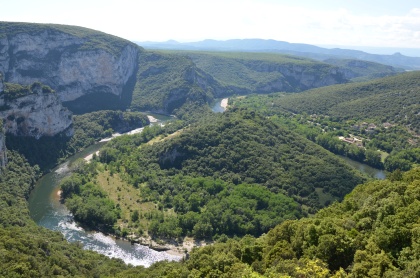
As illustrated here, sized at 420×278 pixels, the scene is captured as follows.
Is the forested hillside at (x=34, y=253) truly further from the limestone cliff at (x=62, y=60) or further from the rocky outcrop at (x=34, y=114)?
the limestone cliff at (x=62, y=60)

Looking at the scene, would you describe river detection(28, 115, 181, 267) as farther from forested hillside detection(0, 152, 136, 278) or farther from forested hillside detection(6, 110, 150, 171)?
forested hillside detection(6, 110, 150, 171)

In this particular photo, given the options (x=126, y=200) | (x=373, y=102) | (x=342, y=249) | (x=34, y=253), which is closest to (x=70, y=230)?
(x=126, y=200)

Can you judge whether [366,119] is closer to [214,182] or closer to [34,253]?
[214,182]

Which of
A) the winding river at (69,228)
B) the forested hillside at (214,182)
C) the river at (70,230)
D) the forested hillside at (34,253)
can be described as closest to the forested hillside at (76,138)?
the winding river at (69,228)

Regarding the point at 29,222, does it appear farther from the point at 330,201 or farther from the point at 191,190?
the point at 330,201

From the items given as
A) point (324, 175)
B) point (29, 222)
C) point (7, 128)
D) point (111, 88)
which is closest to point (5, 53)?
point (111, 88)

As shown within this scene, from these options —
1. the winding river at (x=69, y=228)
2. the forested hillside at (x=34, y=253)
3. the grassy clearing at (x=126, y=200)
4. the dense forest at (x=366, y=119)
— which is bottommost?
the winding river at (x=69, y=228)
